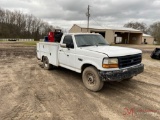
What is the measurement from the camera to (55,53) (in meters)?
7.09

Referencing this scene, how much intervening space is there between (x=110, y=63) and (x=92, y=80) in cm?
102

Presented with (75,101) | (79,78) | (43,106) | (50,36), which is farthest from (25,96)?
(50,36)

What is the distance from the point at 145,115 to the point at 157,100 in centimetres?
114

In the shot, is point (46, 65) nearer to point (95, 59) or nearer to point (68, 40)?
point (68, 40)

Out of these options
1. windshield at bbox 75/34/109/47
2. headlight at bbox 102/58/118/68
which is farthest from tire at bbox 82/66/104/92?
windshield at bbox 75/34/109/47

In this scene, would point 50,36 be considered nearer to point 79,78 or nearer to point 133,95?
point 79,78

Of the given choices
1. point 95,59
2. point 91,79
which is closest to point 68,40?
point 95,59

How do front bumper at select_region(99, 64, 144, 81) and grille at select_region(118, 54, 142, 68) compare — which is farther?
grille at select_region(118, 54, 142, 68)

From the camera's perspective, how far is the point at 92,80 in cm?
531

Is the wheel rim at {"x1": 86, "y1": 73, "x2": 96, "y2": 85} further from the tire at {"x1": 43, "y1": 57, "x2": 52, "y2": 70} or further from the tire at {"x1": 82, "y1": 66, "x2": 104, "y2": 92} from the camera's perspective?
the tire at {"x1": 43, "y1": 57, "x2": 52, "y2": 70}

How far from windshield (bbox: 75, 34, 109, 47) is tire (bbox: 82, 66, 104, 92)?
1.17 m

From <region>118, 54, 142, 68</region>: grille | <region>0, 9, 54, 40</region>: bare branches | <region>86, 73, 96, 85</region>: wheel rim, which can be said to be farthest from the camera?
<region>0, 9, 54, 40</region>: bare branches

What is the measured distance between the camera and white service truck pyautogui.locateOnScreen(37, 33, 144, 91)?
4699 millimetres

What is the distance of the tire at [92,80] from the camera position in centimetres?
507
